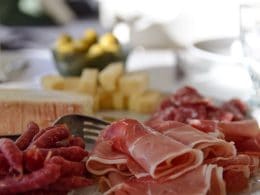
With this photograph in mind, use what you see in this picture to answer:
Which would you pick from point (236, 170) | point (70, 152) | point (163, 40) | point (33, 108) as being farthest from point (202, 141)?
point (163, 40)

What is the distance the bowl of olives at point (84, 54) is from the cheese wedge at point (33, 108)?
38cm

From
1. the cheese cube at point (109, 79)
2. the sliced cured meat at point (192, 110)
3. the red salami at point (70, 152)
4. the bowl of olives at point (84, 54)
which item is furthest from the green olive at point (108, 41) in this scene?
the red salami at point (70, 152)

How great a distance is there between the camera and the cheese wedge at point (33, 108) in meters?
0.92

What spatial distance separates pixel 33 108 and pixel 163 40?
3.36ft

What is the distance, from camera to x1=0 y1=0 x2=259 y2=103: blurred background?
135cm

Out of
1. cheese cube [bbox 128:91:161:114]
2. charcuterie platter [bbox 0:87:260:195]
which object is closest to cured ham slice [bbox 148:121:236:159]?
charcuterie platter [bbox 0:87:260:195]

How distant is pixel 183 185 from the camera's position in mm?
714

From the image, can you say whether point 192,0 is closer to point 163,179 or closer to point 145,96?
point 145,96

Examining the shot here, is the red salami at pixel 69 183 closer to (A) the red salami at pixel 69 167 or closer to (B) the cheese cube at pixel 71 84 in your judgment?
(A) the red salami at pixel 69 167

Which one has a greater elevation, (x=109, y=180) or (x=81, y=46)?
(x=81, y=46)

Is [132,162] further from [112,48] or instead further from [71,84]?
[112,48]

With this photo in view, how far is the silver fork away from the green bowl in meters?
0.44

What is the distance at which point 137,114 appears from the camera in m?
1.13

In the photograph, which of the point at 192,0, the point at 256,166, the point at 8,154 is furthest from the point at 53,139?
the point at 192,0
